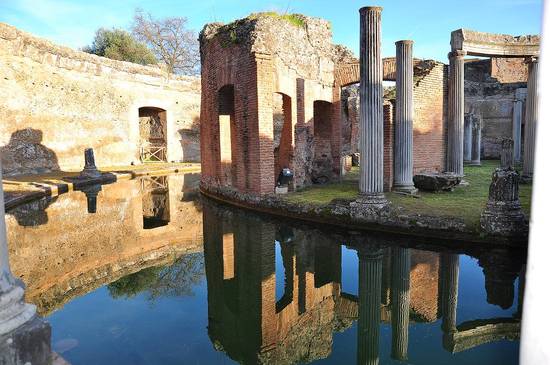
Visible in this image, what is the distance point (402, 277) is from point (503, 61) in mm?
23298

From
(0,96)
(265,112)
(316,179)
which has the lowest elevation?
(316,179)

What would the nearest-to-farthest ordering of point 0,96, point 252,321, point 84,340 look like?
point 84,340, point 252,321, point 0,96

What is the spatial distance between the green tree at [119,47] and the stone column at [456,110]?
26.9m

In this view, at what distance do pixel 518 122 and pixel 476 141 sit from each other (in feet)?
6.47

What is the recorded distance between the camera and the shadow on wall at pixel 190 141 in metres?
25.9

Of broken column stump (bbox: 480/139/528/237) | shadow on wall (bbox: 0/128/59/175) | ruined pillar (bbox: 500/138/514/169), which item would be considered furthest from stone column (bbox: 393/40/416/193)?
shadow on wall (bbox: 0/128/59/175)

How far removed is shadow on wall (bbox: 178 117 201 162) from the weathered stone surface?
18895mm

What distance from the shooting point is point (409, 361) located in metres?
3.33

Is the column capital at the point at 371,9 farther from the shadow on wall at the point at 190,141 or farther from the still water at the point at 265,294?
the shadow on wall at the point at 190,141

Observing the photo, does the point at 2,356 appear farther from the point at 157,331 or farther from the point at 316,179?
the point at 316,179

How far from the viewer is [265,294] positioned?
493 cm

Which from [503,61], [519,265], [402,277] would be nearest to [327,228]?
[402,277]

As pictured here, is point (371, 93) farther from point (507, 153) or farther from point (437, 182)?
point (437, 182)

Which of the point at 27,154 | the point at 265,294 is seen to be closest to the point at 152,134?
the point at 27,154
